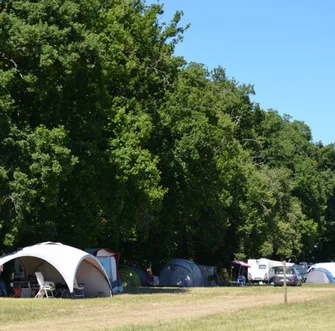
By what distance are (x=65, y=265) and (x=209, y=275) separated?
27200 millimetres

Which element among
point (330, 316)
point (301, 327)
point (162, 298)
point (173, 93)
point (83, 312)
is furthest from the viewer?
point (173, 93)

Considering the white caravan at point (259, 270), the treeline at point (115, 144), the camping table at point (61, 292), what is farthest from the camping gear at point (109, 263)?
the white caravan at point (259, 270)

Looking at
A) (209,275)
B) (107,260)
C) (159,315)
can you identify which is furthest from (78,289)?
(209,275)

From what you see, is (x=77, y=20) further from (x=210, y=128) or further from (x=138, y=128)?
(x=210, y=128)

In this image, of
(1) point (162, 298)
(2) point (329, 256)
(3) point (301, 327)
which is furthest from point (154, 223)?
(2) point (329, 256)

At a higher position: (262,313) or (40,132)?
(40,132)

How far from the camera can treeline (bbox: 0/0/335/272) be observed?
31.7 metres

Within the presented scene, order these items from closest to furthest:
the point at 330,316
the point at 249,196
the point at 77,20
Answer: the point at 330,316
the point at 77,20
the point at 249,196

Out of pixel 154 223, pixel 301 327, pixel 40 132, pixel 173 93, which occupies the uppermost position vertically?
pixel 173 93

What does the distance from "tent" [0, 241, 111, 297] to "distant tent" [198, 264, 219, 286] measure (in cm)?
2201

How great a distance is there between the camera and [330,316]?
2147cm

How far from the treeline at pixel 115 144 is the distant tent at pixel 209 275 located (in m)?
1.90

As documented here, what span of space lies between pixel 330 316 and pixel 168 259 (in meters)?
32.6

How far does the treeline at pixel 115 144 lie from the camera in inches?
Answer: 1246
